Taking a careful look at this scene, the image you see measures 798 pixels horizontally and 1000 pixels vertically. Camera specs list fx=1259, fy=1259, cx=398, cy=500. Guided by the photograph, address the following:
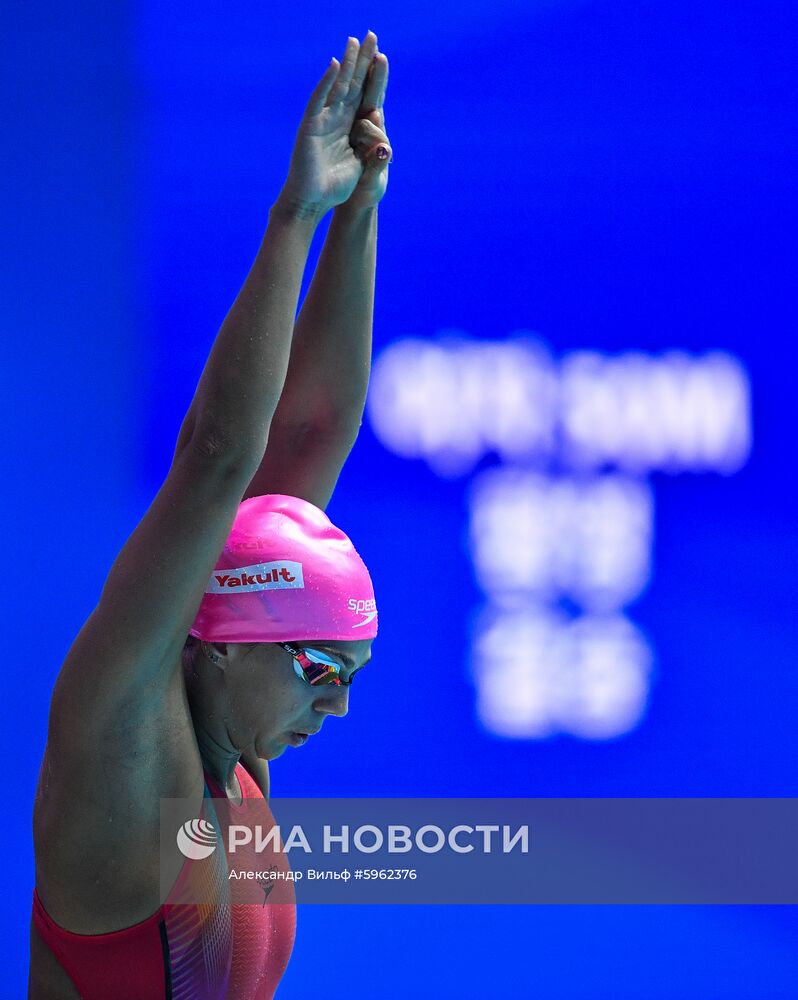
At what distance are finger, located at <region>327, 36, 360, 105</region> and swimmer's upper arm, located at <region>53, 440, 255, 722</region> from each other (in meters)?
0.35

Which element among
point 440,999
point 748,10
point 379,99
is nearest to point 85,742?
point 379,99

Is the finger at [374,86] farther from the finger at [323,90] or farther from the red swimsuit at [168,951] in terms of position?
the red swimsuit at [168,951]

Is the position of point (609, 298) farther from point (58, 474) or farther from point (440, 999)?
point (440, 999)

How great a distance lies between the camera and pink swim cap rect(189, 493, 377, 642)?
115 centimetres

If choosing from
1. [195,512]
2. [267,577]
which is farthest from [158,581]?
[267,577]

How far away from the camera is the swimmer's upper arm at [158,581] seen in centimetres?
99

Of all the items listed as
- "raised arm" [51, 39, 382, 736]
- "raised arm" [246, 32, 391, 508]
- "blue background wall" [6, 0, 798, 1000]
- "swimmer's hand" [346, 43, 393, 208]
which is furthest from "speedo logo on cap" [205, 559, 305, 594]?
"blue background wall" [6, 0, 798, 1000]

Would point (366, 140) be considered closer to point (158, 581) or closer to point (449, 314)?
point (158, 581)

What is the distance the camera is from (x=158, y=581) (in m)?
0.99

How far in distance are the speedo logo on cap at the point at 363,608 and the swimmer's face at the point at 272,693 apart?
0.03 metres

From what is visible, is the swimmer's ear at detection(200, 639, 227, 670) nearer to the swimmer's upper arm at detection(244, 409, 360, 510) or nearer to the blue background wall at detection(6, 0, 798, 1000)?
the swimmer's upper arm at detection(244, 409, 360, 510)

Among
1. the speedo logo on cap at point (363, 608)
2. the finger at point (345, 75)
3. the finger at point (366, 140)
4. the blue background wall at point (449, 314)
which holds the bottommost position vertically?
the speedo logo on cap at point (363, 608)

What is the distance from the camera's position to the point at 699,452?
8.20ft

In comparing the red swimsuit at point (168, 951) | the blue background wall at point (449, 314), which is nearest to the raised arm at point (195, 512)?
the red swimsuit at point (168, 951)
